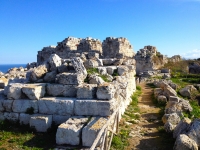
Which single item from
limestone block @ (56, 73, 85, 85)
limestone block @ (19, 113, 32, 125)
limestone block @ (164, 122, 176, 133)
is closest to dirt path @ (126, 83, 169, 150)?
limestone block @ (164, 122, 176, 133)

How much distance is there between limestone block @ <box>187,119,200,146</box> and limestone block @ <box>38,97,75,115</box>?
11.2 feet

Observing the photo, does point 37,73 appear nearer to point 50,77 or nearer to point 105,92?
point 50,77

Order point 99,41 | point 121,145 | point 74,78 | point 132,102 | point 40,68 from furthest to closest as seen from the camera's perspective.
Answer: point 99,41 → point 132,102 → point 40,68 → point 74,78 → point 121,145

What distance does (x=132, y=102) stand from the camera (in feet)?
37.0

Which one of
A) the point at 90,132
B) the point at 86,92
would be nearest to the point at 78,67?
the point at 86,92

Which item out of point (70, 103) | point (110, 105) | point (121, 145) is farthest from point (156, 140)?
point (70, 103)

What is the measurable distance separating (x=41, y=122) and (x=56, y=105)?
2.16 feet

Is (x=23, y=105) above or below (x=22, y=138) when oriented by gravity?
above

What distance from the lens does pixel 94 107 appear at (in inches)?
250

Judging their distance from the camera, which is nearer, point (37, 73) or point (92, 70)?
point (37, 73)

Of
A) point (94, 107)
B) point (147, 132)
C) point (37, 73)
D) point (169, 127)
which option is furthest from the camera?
point (37, 73)

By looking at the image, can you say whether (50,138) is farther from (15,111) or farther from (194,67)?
(194,67)

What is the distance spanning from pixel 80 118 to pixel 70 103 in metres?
0.57

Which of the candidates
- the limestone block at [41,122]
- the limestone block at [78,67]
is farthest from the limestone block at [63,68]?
the limestone block at [41,122]
